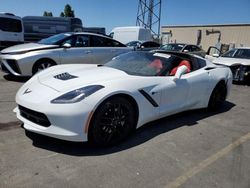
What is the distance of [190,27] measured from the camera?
3002 centimetres

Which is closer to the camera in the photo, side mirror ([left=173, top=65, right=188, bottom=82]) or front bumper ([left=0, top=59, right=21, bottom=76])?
side mirror ([left=173, top=65, right=188, bottom=82])

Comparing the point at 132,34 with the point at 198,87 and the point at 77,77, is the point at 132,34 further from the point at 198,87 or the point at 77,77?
the point at 77,77

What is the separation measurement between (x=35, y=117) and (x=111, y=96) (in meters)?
0.94

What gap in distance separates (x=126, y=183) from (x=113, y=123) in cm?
89

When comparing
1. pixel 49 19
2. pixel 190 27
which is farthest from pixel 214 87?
pixel 190 27

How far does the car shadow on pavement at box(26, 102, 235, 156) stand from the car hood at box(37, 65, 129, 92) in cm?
71

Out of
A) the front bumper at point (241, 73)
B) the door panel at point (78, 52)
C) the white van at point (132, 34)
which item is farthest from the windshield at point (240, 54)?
the white van at point (132, 34)

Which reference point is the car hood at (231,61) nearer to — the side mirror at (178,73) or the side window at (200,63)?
the side window at (200,63)

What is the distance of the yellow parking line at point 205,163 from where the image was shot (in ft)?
8.49

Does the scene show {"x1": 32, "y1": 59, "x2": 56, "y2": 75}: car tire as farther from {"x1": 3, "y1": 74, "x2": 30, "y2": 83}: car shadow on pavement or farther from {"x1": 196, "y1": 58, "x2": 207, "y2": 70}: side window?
{"x1": 196, "y1": 58, "x2": 207, "y2": 70}: side window

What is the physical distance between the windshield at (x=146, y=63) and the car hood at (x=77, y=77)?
0.95ft

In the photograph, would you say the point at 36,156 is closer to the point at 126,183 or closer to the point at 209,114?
the point at 126,183

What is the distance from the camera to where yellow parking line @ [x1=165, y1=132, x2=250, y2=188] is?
2589 millimetres

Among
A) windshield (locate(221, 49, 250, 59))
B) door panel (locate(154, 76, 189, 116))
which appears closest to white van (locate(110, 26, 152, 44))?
windshield (locate(221, 49, 250, 59))
